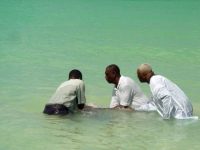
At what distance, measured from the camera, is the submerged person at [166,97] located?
28.5 ft

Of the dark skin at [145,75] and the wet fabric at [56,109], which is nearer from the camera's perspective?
the dark skin at [145,75]

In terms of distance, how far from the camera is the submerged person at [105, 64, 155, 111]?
927cm

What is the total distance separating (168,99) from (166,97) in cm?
4

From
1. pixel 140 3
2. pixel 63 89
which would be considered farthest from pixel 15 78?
pixel 140 3

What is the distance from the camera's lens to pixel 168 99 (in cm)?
867

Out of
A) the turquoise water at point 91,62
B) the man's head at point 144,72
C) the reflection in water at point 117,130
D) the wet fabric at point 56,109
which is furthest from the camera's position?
the wet fabric at point 56,109

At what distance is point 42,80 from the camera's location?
12062 mm

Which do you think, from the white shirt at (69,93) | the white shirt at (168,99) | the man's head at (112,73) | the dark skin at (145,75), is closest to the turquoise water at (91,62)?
the white shirt at (168,99)

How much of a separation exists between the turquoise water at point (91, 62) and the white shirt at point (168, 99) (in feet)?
0.48

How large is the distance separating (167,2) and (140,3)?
7.92 feet

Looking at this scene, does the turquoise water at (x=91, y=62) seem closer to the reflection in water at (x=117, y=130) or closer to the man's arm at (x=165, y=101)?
the reflection in water at (x=117, y=130)

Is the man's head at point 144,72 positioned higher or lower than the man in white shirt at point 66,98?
higher

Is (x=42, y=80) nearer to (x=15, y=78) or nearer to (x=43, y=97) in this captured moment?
(x=15, y=78)

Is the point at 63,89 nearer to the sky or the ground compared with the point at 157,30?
nearer to the ground
